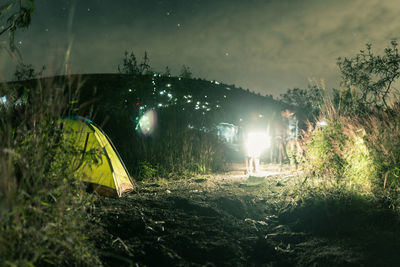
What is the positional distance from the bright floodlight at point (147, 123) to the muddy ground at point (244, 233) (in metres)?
6.83

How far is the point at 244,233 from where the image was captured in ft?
13.9

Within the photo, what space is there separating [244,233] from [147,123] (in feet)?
31.5

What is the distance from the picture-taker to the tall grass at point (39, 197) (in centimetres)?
195

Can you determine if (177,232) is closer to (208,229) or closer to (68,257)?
(208,229)

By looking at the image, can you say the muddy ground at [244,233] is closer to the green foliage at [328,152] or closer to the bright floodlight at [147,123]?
the green foliage at [328,152]

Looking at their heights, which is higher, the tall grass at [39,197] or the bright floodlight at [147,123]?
the bright floodlight at [147,123]

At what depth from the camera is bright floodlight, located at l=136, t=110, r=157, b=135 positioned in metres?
11.8

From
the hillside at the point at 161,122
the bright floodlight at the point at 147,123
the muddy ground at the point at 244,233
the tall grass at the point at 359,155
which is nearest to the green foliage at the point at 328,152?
the tall grass at the point at 359,155

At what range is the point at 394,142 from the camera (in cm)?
461

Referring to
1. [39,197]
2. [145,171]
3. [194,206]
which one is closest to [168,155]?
[145,171]

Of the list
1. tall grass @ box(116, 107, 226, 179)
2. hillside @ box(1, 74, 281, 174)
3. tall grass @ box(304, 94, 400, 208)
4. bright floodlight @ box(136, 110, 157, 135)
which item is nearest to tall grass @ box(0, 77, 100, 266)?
hillside @ box(1, 74, 281, 174)

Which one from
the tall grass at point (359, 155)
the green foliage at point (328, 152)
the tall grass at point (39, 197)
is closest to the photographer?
the tall grass at point (39, 197)

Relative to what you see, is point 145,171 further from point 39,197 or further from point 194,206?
point 39,197

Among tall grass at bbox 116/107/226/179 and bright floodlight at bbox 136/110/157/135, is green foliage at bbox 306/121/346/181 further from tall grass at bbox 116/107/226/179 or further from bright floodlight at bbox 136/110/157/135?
bright floodlight at bbox 136/110/157/135
